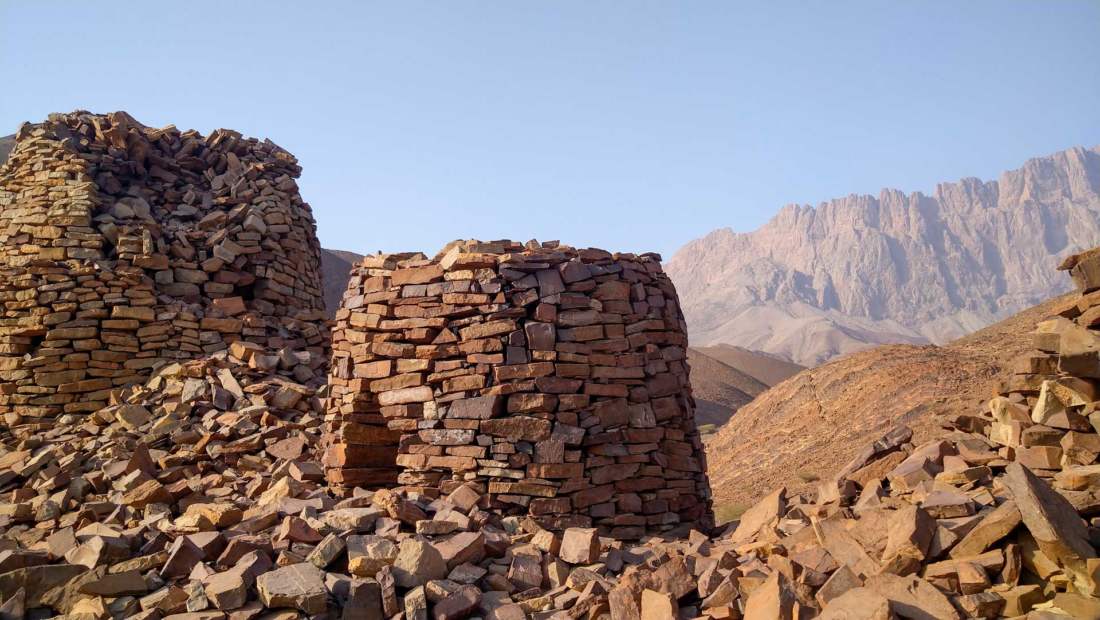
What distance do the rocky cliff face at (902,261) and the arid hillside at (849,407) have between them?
5202 centimetres

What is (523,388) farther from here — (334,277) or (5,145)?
(5,145)

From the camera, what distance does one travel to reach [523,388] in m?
6.35

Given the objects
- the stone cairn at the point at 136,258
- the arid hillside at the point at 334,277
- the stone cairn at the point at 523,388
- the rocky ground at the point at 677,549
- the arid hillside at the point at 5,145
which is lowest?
the rocky ground at the point at 677,549

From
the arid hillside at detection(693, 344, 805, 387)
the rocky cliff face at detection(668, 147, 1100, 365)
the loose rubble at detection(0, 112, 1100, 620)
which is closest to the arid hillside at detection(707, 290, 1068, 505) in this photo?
the loose rubble at detection(0, 112, 1100, 620)

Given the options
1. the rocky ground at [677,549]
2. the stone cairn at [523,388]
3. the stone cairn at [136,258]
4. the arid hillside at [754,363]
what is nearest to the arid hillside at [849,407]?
the stone cairn at [523,388]

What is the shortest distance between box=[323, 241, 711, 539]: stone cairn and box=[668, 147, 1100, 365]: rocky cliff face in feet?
206

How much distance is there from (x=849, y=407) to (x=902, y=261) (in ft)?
292

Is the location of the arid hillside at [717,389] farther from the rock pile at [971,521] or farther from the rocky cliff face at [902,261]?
the rocky cliff face at [902,261]

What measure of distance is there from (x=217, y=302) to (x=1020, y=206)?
108361 mm

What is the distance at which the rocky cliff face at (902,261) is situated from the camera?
80625 mm

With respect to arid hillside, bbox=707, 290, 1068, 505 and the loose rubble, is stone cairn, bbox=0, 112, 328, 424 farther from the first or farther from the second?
arid hillside, bbox=707, 290, 1068, 505

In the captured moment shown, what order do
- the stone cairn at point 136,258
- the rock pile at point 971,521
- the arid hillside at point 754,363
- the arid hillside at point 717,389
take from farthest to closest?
the arid hillside at point 754,363 < the arid hillside at point 717,389 < the stone cairn at point 136,258 < the rock pile at point 971,521

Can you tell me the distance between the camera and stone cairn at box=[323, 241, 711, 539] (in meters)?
6.28

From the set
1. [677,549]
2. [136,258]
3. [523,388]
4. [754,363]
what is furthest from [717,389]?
[677,549]
